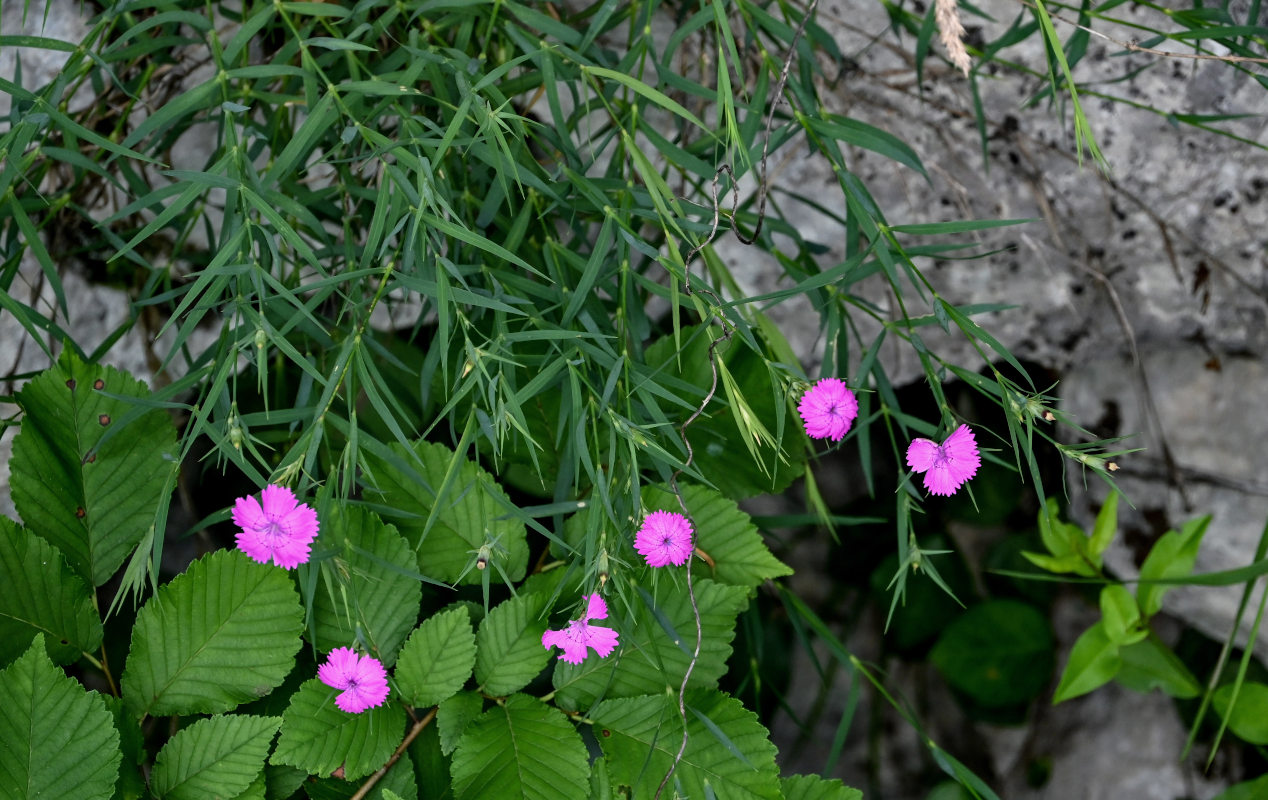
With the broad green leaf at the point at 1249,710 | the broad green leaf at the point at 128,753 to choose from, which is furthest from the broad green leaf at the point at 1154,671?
the broad green leaf at the point at 128,753

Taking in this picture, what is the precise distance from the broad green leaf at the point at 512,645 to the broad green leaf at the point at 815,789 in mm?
237

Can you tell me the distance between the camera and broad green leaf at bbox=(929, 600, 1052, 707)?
4.22 ft

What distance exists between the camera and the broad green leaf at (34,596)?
30.3 inches

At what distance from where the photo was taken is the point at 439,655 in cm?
76

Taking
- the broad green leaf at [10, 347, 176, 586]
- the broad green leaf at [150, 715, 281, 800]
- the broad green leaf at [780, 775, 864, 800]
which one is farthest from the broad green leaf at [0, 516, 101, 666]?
the broad green leaf at [780, 775, 864, 800]

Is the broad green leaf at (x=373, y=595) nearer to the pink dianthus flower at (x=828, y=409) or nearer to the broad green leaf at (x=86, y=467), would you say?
the broad green leaf at (x=86, y=467)

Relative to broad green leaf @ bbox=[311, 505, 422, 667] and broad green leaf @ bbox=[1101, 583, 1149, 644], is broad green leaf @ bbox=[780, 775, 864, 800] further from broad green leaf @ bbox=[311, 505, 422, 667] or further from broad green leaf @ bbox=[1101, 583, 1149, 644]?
broad green leaf @ bbox=[1101, 583, 1149, 644]

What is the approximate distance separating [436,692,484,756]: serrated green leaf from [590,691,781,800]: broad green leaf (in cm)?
10

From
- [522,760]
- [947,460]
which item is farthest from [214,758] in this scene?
[947,460]

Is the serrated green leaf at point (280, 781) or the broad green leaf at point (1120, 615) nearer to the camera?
the serrated green leaf at point (280, 781)

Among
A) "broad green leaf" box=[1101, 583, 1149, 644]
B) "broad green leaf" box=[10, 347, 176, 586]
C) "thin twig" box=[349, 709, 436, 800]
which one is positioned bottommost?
"broad green leaf" box=[1101, 583, 1149, 644]

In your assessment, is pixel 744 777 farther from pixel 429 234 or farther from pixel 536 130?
pixel 536 130

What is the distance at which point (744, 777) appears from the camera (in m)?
0.75

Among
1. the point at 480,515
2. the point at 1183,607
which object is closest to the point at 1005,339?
the point at 1183,607
